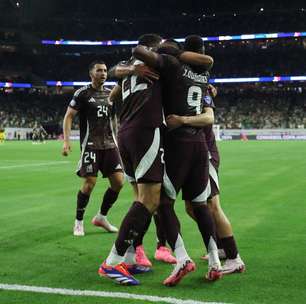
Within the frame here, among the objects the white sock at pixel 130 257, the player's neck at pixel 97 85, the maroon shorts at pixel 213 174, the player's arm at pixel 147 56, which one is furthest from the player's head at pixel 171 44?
the player's neck at pixel 97 85

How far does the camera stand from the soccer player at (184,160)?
4.80 meters

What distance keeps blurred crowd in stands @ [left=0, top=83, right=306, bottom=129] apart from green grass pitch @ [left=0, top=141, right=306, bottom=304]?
55729 mm

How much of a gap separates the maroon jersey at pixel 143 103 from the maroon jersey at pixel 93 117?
2712 millimetres

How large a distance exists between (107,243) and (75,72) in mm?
72699

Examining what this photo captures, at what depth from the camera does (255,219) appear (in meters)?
8.52

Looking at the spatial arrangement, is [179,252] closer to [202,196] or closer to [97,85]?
[202,196]

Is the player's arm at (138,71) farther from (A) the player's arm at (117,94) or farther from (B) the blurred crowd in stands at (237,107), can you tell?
(B) the blurred crowd in stands at (237,107)

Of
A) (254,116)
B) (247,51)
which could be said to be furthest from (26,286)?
(247,51)

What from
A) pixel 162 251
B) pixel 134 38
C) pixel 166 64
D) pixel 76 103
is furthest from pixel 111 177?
pixel 134 38

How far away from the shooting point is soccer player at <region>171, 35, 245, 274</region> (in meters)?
4.88

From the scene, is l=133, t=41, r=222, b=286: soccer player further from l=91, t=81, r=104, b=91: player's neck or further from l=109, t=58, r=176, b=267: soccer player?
l=91, t=81, r=104, b=91: player's neck

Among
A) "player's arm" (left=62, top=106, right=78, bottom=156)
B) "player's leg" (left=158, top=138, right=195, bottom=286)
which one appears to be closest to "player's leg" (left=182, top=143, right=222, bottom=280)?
"player's leg" (left=158, top=138, right=195, bottom=286)

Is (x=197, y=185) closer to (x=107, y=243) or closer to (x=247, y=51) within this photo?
(x=107, y=243)

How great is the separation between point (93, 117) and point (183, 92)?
299 centimetres
